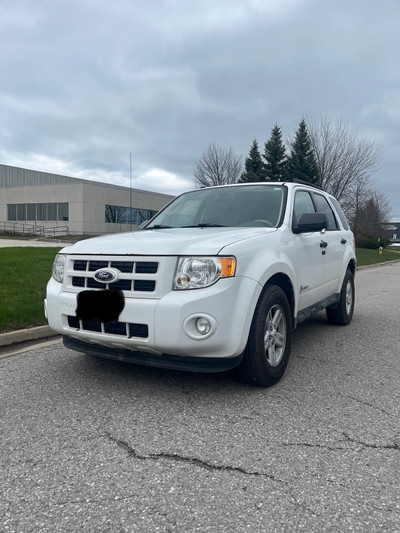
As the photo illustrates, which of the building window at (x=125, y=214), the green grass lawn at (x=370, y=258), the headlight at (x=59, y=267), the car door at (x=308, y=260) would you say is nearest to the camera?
the headlight at (x=59, y=267)

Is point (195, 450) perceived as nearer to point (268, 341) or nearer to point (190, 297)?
point (190, 297)

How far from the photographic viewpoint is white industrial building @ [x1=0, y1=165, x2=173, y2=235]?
4266 centimetres

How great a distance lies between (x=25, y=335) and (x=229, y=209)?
9.58ft

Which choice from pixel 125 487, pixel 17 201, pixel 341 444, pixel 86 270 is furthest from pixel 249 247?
pixel 17 201

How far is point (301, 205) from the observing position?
4.77 meters

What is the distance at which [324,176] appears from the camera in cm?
2892

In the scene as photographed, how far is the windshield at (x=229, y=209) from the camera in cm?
429

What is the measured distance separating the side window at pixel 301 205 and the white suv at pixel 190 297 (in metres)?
0.26

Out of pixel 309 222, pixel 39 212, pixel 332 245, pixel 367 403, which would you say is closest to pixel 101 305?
pixel 309 222

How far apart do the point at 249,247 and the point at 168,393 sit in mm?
1346

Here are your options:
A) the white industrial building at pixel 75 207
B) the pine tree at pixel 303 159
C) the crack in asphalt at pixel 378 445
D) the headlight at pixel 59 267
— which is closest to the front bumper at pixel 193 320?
the headlight at pixel 59 267

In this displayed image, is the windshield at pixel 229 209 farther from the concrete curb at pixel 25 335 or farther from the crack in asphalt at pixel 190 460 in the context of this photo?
the crack in asphalt at pixel 190 460

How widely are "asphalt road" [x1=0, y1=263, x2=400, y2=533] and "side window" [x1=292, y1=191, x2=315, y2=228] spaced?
154 centimetres

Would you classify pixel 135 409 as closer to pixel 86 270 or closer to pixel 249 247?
pixel 86 270
